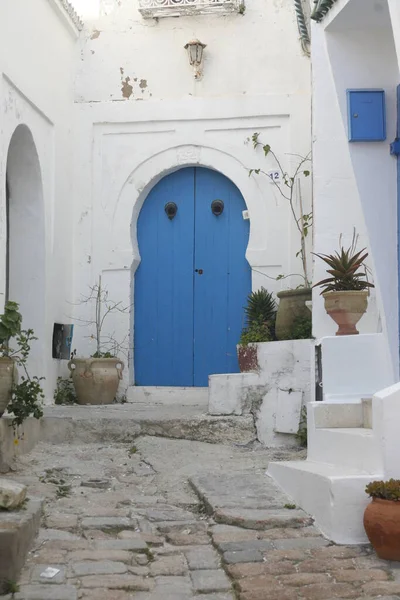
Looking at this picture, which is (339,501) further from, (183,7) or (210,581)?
(183,7)

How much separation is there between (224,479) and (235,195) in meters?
4.59

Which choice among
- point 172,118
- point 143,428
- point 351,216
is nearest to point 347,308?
point 351,216

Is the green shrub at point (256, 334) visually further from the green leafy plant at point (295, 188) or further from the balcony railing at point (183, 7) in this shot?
the balcony railing at point (183, 7)

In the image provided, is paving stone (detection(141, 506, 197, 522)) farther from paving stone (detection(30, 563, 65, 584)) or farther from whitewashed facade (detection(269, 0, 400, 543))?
paving stone (detection(30, 563, 65, 584))

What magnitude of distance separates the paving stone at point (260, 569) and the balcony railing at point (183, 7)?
716 cm

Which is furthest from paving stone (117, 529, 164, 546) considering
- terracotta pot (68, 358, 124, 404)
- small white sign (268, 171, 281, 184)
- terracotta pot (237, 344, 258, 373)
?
small white sign (268, 171, 281, 184)

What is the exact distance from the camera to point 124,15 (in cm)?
1009

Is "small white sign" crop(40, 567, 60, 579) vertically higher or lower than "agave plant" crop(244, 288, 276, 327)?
lower

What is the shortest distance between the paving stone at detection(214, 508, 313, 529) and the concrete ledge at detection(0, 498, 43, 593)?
113 cm

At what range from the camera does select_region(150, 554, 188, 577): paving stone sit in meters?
4.38

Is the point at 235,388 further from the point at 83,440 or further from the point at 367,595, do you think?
the point at 367,595

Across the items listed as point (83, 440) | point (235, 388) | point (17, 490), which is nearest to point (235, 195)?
point (235, 388)

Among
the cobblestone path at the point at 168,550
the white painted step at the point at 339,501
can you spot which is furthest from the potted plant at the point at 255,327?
the white painted step at the point at 339,501

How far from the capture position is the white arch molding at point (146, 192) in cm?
973
